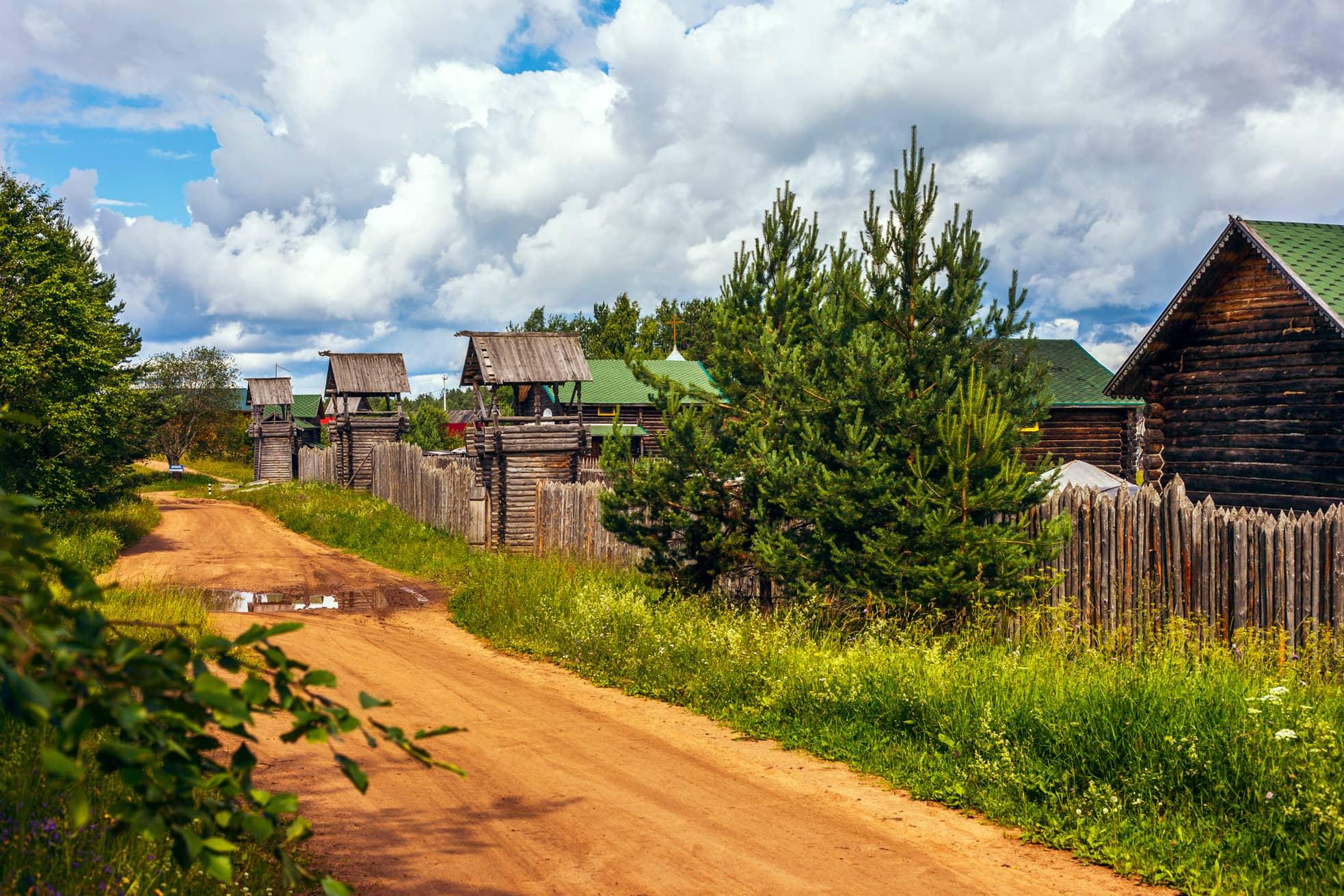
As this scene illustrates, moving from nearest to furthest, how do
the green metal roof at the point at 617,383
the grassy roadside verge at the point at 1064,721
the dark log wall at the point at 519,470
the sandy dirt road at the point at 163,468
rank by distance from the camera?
A: the grassy roadside verge at the point at 1064,721, the dark log wall at the point at 519,470, the green metal roof at the point at 617,383, the sandy dirt road at the point at 163,468

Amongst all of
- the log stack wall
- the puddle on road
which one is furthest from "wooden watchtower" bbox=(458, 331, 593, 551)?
the log stack wall

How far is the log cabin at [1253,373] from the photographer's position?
15.2 metres

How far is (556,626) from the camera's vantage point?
13.7 metres

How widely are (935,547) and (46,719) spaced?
32.6 feet

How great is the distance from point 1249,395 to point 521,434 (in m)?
16.0

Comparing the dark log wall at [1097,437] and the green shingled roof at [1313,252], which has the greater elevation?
the green shingled roof at [1313,252]

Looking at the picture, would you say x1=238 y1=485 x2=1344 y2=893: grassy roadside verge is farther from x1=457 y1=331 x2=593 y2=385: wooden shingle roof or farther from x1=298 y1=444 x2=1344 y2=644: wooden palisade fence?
x1=457 y1=331 x2=593 y2=385: wooden shingle roof

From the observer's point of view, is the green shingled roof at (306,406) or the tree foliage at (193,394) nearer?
the tree foliage at (193,394)

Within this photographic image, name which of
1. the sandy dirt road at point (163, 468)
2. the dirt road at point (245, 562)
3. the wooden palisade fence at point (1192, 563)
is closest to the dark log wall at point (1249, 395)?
the wooden palisade fence at point (1192, 563)

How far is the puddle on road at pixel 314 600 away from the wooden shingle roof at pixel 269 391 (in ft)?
151

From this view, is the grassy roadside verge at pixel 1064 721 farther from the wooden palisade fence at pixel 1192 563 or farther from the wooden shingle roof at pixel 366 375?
the wooden shingle roof at pixel 366 375

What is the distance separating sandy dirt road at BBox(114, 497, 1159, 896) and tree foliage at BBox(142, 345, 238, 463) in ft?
224

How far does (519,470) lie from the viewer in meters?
25.7

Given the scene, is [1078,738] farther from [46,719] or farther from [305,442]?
[305,442]
